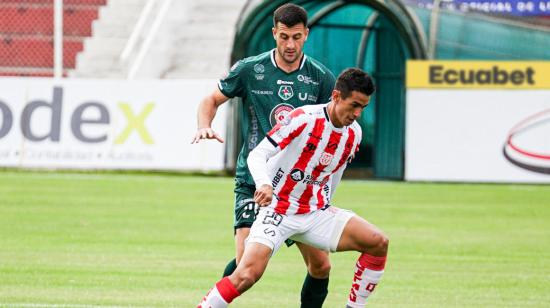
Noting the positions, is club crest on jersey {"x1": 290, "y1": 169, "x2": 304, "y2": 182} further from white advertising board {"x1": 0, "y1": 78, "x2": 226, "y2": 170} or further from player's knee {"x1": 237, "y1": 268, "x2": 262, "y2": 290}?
white advertising board {"x1": 0, "y1": 78, "x2": 226, "y2": 170}

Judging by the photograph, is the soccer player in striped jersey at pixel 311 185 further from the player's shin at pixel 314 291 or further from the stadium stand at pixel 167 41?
the stadium stand at pixel 167 41

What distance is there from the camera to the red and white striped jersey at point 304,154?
7.61 m

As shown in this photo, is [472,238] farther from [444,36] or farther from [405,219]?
[444,36]

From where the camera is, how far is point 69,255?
12.5 metres

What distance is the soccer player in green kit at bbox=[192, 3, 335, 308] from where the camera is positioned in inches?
325

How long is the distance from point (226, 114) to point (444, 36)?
5340 millimetres

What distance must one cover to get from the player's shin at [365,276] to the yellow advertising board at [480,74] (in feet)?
52.6

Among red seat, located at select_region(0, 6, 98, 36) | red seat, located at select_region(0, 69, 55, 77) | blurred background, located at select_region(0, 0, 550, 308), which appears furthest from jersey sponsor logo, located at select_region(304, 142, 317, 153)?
red seat, located at select_region(0, 6, 98, 36)

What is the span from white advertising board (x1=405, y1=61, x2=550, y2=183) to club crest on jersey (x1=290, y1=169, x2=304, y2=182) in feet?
52.8

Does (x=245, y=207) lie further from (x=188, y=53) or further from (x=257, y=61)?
(x=188, y=53)

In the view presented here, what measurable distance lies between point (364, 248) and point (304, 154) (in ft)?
2.39

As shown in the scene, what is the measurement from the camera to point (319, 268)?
8344 mm

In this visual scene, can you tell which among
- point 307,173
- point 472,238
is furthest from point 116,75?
point 307,173

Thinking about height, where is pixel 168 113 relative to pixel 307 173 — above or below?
below
